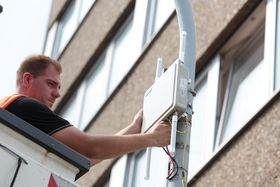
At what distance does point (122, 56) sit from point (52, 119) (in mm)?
10867

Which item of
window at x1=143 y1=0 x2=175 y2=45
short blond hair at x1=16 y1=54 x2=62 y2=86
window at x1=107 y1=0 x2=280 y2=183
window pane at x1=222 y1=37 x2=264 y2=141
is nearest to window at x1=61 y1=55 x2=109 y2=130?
window at x1=143 y1=0 x2=175 y2=45

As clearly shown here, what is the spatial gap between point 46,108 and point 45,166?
88 centimetres

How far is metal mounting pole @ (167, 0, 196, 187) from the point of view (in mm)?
7102

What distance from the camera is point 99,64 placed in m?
19.0

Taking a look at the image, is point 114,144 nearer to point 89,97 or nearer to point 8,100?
point 8,100

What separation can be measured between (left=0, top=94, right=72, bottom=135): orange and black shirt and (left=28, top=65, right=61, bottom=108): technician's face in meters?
0.50

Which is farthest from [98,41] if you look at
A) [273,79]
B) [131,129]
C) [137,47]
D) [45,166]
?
[45,166]

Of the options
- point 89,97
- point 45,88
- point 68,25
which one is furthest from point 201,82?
point 68,25

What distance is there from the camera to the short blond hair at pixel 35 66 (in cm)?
732

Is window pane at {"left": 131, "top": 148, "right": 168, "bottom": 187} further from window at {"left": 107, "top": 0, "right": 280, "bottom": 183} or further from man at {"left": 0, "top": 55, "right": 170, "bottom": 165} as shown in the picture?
man at {"left": 0, "top": 55, "right": 170, "bottom": 165}

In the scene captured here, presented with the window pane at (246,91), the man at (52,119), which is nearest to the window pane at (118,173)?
the window pane at (246,91)

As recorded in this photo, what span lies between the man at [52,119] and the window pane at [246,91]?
4.43m

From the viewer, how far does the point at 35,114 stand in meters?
6.69

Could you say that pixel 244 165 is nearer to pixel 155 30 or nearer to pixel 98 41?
pixel 155 30
